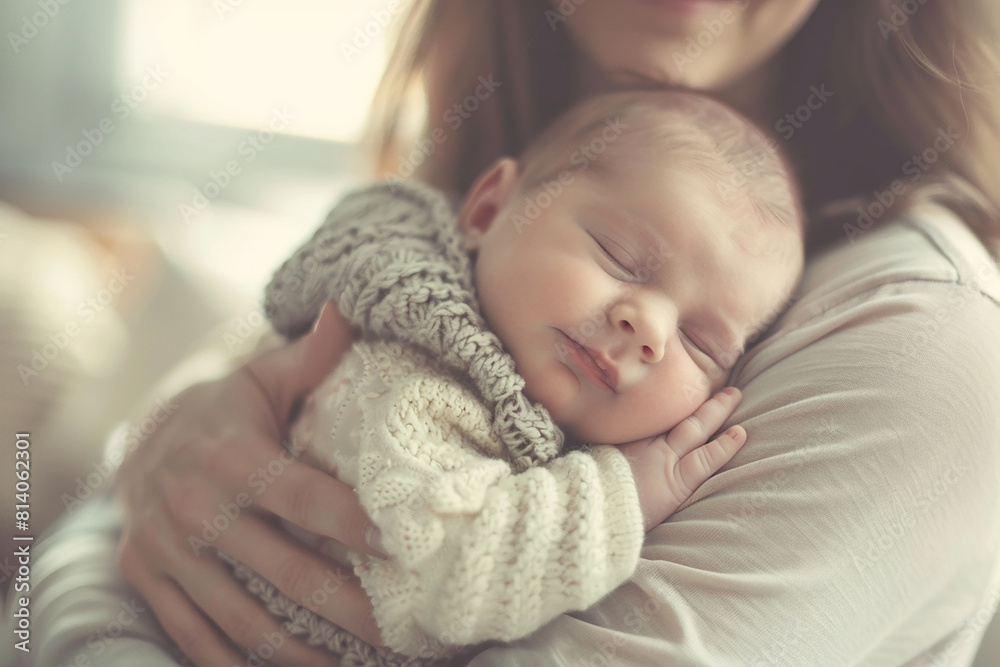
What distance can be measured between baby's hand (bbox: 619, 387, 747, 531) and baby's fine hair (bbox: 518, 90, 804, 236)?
26 centimetres

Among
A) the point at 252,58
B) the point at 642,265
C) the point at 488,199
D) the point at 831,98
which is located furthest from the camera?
the point at 252,58

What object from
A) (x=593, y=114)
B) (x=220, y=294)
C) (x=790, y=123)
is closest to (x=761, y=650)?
(x=593, y=114)

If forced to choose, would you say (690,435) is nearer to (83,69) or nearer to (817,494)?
(817,494)

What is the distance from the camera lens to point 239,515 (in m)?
0.87

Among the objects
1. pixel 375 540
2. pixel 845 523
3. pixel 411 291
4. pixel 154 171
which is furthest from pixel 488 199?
pixel 154 171

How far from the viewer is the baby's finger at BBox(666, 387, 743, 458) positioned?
2.62 feet

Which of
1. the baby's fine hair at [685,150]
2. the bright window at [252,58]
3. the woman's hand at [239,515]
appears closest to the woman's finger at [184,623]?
the woman's hand at [239,515]

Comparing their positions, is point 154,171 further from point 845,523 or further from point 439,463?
point 845,523

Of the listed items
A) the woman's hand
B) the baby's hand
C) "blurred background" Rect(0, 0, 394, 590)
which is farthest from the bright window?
the baby's hand

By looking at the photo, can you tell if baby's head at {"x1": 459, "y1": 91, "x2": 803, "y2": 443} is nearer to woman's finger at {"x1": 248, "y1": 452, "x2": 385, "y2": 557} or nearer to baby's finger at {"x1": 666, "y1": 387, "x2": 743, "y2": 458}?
baby's finger at {"x1": 666, "y1": 387, "x2": 743, "y2": 458}

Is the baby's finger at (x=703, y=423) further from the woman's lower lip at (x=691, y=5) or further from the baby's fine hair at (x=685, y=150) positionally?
the woman's lower lip at (x=691, y=5)

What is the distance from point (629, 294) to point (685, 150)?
8.2 inches

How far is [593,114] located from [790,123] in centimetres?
47

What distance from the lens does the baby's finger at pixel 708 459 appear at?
745mm
